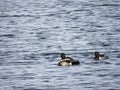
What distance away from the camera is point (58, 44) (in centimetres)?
7356

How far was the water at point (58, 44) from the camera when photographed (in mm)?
57031

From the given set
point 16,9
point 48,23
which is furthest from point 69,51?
point 16,9

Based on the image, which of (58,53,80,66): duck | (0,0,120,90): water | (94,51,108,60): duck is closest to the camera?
(0,0,120,90): water

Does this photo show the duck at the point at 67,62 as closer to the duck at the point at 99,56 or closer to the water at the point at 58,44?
the water at the point at 58,44

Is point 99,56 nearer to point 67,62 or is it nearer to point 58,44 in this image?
point 67,62

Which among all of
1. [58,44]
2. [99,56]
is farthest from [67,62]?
[58,44]

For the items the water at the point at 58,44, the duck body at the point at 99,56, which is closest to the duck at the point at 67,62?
the water at the point at 58,44

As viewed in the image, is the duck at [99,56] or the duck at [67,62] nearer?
the duck at [67,62]

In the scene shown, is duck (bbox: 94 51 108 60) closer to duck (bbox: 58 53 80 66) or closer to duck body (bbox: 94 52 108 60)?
duck body (bbox: 94 52 108 60)

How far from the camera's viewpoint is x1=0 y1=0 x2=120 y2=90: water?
5703 cm

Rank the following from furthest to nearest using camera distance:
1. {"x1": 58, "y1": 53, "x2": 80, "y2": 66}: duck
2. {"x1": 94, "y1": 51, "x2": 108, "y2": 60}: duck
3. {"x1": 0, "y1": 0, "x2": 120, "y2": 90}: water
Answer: {"x1": 94, "y1": 51, "x2": 108, "y2": 60}: duck, {"x1": 58, "y1": 53, "x2": 80, "y2": 66}: duck, {"x1": 0, "y1": 0, "x2": 120, "y2": 90}: water

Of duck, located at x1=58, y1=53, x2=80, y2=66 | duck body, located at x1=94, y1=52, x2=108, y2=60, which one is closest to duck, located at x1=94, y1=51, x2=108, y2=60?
duck body, located at x1=94, y1=52, x2=108, y2=60

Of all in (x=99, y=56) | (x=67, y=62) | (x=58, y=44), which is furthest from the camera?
(x=58, y=44)

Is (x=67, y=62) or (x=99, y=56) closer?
(x=67, y=62)
